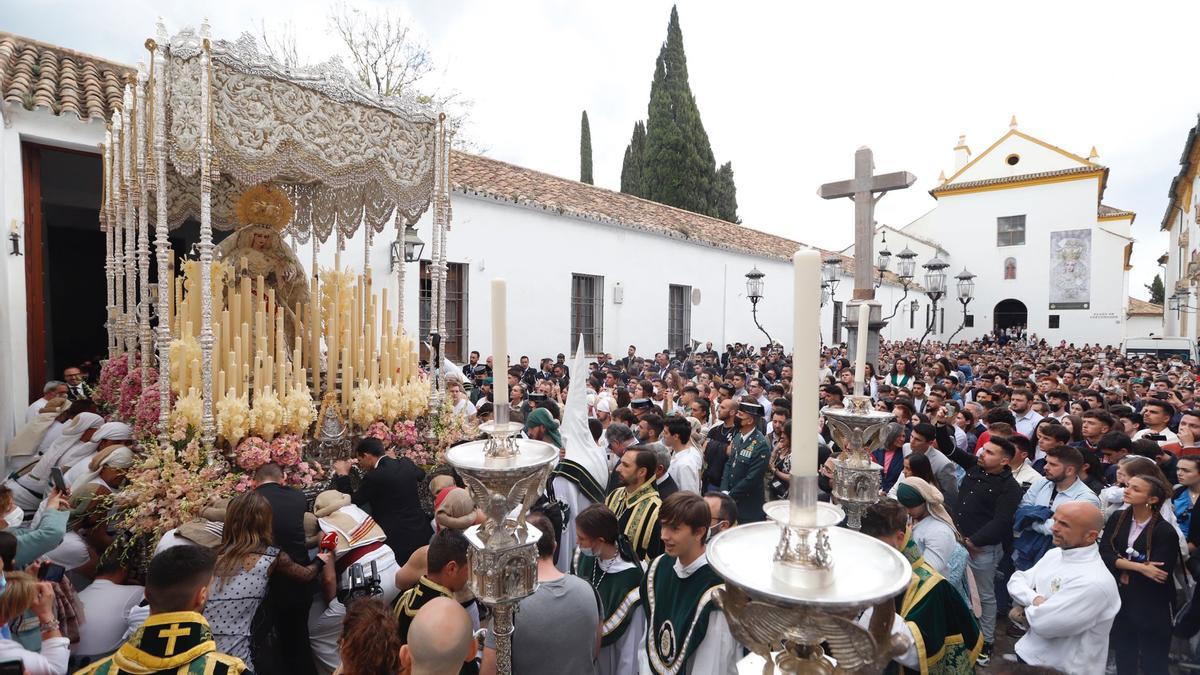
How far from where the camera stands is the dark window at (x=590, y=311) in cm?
1591

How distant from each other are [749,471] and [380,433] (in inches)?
123

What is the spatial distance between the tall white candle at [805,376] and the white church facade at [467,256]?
5955mm

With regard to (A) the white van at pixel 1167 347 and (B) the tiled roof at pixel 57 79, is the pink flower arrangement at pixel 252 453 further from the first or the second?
(A) the white van at pixel 1167 347

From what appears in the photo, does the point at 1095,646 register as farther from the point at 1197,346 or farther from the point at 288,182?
the point at 1197,346

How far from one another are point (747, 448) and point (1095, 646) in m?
2.67

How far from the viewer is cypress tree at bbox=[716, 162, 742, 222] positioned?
31683 millimetres

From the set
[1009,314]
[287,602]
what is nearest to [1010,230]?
[1009,314]

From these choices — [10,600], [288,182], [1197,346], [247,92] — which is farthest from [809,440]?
[1197,346]

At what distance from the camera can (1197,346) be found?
20469 millimetres

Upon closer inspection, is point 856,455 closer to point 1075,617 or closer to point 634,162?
point 1075,617

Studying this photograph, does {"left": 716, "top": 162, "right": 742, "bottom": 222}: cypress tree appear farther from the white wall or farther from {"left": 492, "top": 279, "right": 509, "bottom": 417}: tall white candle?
{"left": 492, "top": 279, "right": 509, "bottom": 417}: tall white candle

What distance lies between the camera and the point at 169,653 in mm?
2205

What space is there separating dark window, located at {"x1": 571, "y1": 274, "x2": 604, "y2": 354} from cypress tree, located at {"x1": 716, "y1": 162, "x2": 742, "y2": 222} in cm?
1669

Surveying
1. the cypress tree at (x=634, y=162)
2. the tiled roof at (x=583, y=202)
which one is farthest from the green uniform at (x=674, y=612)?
the cypress tree at (x=634, y=162)
